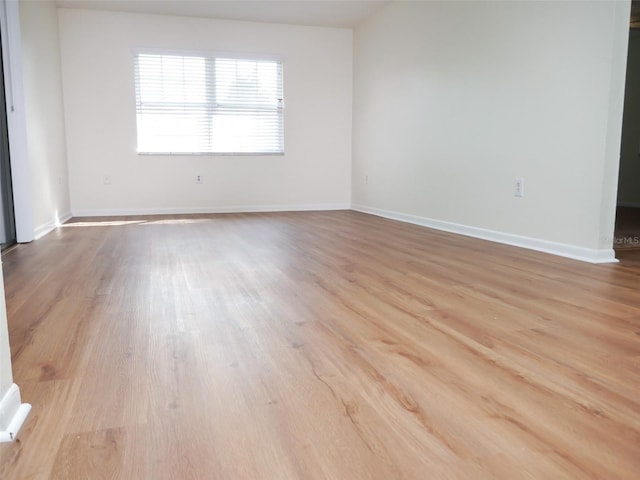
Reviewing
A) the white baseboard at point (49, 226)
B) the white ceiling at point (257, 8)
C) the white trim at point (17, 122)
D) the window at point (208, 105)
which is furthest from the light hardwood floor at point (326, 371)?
the white ceiling at point (257, 8)

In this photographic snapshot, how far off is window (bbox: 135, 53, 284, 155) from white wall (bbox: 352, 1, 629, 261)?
1.38 meters

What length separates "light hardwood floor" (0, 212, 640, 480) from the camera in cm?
93

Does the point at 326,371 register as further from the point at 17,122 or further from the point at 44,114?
the point at 44,114

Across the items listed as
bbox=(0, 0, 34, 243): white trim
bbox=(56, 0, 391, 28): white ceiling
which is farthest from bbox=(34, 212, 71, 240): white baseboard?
bbox=(56, 0, 391, 28): white ceiling

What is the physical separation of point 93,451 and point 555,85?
3.15m

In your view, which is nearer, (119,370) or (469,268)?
(119,370)

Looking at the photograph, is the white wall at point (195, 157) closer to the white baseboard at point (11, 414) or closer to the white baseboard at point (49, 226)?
the white baseboard at point (49, 226)

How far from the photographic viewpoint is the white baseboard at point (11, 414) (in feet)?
3.21

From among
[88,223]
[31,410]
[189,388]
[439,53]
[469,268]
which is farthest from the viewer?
[88,223]

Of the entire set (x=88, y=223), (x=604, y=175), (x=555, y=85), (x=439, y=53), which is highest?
(x=439, y=53)

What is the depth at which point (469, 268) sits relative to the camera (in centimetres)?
269

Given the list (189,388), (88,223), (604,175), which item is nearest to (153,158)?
(88,223)

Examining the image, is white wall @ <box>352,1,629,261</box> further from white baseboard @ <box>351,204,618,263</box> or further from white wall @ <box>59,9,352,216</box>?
white wall @ <box>59,9,352,216</box>

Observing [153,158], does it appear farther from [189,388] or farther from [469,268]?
[189,388]
